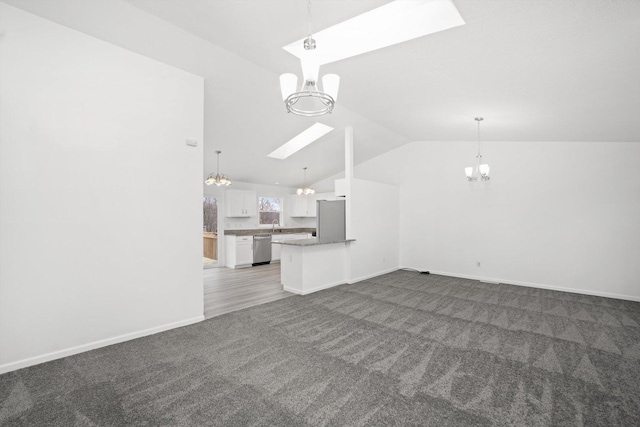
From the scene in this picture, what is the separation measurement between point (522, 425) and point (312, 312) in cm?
263

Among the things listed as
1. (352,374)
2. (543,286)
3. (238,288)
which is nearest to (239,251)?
(238,288)

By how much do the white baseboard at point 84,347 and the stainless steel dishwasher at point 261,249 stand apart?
448 centimetres

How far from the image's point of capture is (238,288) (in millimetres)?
5520

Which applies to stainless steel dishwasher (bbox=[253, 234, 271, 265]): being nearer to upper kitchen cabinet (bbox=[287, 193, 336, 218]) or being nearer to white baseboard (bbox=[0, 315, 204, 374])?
upper kitchen cabinet (bbox=[287, 193, 336, 218])

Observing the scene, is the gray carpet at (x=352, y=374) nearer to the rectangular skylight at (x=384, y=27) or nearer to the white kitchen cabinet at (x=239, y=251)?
the rectangular skylight at (x=384, y=27)

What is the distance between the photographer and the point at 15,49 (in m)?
2.57

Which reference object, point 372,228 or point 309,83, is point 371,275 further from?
point 309,83

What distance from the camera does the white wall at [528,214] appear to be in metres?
5.01

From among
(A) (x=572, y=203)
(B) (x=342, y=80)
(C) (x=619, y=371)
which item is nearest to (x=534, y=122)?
(A) (x=572, y=203)

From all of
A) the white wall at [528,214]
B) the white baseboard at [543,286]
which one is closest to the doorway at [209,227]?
the white wall at [528,214]

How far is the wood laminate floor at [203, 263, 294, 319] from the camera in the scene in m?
4.44

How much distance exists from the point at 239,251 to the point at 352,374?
5874 millimetres

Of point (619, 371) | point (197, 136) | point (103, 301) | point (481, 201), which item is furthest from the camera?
point (481, 201)

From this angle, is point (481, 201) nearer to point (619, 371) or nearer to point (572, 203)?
point (572, 203)
